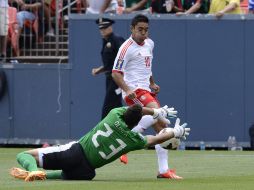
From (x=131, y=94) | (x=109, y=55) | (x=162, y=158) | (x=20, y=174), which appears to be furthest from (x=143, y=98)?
(x=109, y=55)

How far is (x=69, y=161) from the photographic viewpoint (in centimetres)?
1262

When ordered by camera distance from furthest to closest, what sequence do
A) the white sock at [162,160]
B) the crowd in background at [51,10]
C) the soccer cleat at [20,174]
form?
the crowd in background at [51,10]
the white sock at [162,160]
the soccer cleat at [20,174]

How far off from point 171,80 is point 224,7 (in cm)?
188

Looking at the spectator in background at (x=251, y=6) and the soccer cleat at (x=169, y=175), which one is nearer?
the soccer cleat at (x=169, y=175)

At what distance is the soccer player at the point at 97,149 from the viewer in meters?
12.4

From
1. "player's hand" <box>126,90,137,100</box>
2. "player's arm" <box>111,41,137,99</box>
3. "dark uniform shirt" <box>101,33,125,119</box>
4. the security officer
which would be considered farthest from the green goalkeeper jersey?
"dark uniform shirt" <box>101,33,125,119</box>

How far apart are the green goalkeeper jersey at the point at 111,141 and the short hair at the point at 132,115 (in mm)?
60

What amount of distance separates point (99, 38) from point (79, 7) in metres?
1.38

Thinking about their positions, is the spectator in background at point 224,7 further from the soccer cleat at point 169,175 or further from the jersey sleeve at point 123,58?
the soccer cleat at point 169,175

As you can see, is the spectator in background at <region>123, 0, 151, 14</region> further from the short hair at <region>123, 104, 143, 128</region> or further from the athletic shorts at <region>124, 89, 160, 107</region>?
the short hair at <region>123, 104, 143, 128</region>

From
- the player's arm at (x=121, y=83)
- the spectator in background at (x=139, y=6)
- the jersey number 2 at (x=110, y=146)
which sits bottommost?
the jersey number 2 at (x=110, y=146)

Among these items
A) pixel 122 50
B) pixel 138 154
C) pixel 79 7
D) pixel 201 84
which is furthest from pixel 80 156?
pixel 79 7

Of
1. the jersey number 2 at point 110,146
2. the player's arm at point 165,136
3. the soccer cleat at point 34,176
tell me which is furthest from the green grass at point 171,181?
the player's arm at point 165,136

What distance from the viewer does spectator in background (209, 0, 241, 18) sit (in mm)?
21470
